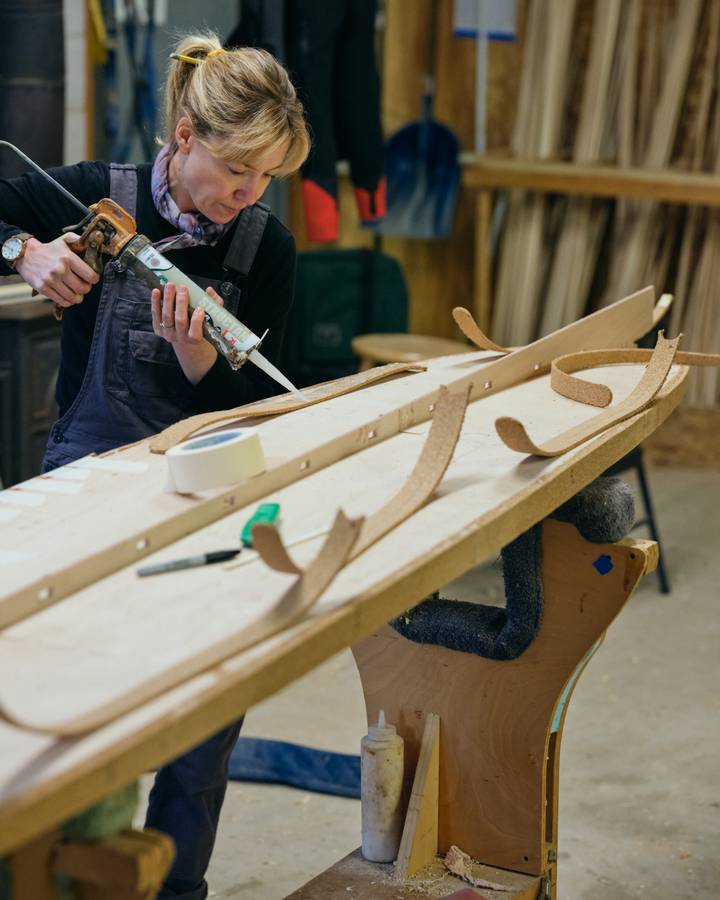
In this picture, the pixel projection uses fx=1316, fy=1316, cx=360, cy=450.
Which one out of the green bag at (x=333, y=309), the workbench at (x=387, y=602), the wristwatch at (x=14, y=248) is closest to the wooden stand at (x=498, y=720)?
the workbench at (x=387, y=602)

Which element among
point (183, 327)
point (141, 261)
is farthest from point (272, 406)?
point (141, 261)

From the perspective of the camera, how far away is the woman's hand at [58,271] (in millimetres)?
2307

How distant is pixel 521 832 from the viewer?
254cm

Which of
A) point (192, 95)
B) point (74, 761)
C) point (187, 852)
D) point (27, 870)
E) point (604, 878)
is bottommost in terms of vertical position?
point (604, 878)

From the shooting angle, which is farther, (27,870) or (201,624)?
(201,624)

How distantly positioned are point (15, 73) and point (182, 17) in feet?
4.81

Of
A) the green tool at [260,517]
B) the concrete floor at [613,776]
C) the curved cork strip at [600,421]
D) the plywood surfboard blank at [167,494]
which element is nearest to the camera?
the plywood surfboard blank at [167,494]

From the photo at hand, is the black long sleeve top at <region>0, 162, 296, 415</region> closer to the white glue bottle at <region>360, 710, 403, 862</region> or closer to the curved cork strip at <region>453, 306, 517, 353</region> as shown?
the curved cork strip at <region>453, 306, 517, 353</region>

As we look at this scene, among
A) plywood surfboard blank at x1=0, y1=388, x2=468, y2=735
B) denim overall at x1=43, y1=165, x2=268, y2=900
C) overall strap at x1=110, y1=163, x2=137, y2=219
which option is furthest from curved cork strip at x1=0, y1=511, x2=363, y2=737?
overall strap at x1=110, y1=163, x2=137, y2=219

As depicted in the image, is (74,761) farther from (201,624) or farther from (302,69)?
(302,69)

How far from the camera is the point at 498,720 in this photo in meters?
2.52

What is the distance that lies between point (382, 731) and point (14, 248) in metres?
1.12

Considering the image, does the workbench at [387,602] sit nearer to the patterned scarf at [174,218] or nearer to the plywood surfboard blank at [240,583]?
the plywood surfboard blank at [240,583]

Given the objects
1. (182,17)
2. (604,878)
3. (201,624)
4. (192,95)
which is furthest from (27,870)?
(182,17)
